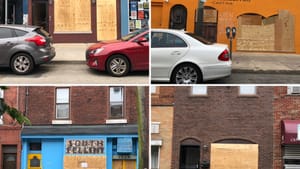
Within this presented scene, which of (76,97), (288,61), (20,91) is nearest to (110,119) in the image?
(76,97)

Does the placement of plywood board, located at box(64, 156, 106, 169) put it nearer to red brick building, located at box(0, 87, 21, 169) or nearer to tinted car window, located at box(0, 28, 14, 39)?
red brick building, located at box(0, 87, 21, 169)

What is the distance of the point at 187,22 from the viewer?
21375mm

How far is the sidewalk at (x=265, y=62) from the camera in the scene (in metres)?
16.1

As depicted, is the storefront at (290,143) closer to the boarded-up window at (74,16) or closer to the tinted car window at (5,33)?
the tinted car window at (5,33)

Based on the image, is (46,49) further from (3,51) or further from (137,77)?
(137,77)

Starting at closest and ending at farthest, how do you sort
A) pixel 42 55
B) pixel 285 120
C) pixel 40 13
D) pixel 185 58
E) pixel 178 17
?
pixel 185 58 → pixel 42 55 → pixel 285 120 → pixel 178 17 → pixel 40 13

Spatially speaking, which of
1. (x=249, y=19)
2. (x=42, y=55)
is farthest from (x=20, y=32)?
(x=249, y=19)

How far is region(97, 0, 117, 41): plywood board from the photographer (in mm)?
23078

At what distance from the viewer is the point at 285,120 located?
15.9m

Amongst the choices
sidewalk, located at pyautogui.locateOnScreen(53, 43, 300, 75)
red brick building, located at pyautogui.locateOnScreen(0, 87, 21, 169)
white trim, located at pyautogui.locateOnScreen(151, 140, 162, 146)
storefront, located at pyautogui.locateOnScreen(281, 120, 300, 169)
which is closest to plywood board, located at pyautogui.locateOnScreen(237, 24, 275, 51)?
sidewalk, located at pyautogui.locateOnScreen(53, 43, 300, 75)

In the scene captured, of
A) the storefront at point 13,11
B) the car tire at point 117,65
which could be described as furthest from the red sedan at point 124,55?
the storefront at point 13,11

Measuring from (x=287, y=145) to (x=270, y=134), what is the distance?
26.4 inches

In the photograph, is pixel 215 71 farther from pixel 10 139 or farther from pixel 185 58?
pixel 10 139

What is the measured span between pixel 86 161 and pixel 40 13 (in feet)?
29.5
